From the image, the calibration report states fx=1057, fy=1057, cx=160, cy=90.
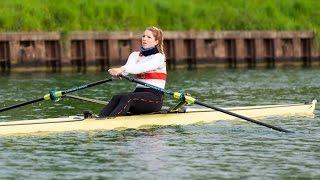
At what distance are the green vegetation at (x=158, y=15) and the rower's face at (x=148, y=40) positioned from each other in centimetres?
2865

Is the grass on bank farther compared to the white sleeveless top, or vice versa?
the grass on bank

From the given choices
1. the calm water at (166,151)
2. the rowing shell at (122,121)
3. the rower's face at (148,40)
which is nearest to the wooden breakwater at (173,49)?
the calm water at (166,151)

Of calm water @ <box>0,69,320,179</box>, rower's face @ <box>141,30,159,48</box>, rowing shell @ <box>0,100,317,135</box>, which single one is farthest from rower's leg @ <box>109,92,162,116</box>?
rower's face @ <box>141,30,159,48</box>

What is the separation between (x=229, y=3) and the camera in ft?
199

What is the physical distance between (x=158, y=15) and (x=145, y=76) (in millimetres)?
33499

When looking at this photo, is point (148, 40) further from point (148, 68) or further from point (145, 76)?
point (145, 76)

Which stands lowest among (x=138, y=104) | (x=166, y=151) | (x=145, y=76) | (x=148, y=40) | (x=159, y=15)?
(x=166, y=151)

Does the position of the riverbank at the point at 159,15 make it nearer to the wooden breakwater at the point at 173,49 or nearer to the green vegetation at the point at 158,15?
the green vegetation at the point at 158,15

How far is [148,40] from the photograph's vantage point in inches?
884

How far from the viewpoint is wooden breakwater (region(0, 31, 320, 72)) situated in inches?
1917

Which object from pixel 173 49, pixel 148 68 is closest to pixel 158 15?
pixel 173 49

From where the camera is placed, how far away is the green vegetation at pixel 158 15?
171 feet

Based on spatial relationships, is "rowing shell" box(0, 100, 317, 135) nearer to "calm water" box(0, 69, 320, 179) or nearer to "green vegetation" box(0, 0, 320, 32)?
"calm water" box(0, 69, 320, 179)

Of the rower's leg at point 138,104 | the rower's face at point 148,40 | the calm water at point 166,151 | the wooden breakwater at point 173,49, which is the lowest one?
the wooden breakwater at point 173,49
